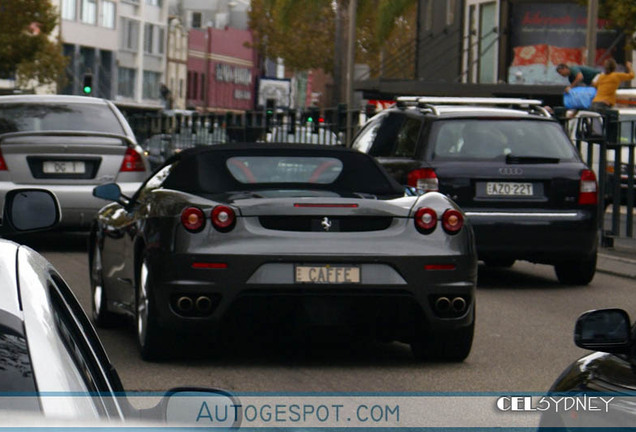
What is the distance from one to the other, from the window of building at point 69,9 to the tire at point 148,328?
92.2 m

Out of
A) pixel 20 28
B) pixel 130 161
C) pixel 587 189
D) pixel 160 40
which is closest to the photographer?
pixel 587 189

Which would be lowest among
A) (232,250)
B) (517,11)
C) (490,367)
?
(490,367)

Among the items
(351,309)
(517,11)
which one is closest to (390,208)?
(351,309)

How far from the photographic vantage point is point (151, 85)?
11306 centimetres

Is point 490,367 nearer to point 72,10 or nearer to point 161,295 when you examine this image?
point 161,295

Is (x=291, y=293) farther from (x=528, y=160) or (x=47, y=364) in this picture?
(x=47, y=364)

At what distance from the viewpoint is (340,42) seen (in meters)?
59.1

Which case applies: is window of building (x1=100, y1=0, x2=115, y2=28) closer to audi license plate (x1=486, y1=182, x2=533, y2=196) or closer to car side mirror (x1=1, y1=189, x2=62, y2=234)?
audi license plate (x1=486, y1=182, x2=533, y2=196)

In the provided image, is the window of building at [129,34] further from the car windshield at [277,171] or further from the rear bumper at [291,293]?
the rear bumper at [291,293]

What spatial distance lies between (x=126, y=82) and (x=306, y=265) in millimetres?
100576

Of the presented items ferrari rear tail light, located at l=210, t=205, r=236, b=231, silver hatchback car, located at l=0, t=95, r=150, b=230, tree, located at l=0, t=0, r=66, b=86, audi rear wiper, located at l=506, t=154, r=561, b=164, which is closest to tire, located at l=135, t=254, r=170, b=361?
ferrari rear tail light, located at l=210, t=205, r=236, b=231

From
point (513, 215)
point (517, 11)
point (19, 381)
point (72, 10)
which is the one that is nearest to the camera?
point (19, 381)

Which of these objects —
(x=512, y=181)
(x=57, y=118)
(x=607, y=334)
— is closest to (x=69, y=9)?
(x=57, y=118)

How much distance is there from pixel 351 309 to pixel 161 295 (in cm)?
103
